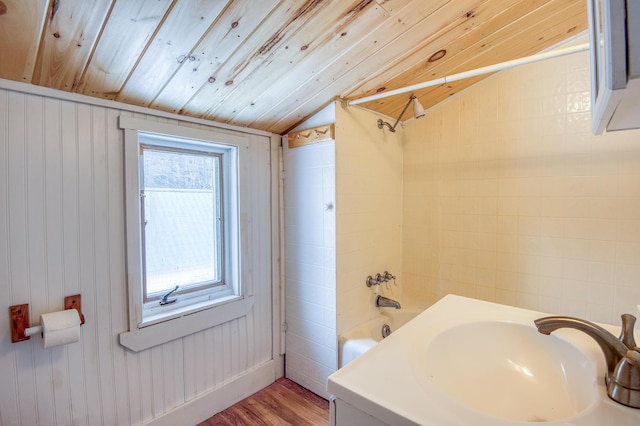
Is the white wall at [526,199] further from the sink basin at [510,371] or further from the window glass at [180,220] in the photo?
the window glass at [180,220]

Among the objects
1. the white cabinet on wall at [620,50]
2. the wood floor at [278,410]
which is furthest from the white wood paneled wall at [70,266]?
the white cabinet on wall at [620,50]

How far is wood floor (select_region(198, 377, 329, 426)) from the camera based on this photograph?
1862 mm

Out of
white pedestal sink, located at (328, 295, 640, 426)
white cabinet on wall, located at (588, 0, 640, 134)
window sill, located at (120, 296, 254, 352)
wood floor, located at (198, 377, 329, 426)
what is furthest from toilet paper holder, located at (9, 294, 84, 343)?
white cabinet on wall, located at (588, 0, 640, 134)

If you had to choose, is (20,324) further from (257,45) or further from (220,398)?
(257,45)

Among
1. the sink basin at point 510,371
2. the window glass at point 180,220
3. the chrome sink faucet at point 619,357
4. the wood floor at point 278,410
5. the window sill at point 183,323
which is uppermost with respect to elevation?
the window glass at point 180,220

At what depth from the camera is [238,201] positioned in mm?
2039

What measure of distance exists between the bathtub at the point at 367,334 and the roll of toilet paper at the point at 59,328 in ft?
4.71

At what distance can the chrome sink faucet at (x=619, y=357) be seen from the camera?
651 mm

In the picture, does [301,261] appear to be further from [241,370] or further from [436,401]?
[436,401]

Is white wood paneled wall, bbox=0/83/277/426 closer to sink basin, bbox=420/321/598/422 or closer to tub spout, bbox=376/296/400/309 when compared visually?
tub spout, bbox=376/296/400/309

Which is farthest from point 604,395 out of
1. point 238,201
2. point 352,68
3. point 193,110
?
point 193,110

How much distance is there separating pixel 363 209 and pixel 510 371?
1.37 meters

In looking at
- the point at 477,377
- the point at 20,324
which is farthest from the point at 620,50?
the point at 20,324

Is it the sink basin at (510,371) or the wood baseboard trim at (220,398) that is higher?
the sink basin at (510,371)
